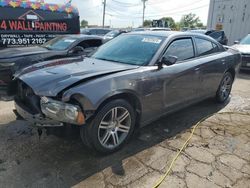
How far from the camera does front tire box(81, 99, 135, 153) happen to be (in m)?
2.98

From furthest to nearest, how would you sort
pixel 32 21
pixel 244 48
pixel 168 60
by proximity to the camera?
pixel 244 48
pixel 32 21
pixel 168 60

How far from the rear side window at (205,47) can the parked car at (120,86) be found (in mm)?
25

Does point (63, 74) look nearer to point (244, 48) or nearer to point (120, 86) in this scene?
point (120, 86)

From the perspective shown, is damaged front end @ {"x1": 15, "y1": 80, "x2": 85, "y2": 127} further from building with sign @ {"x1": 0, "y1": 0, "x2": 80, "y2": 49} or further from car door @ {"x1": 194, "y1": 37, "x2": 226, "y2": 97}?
building with sign @ {"x1": 0, "y1": 0, "x2": 80, "y2": 49}

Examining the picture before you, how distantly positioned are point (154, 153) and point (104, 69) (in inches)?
51.3

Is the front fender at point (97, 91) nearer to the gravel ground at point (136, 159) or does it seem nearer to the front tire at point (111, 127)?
the front tire at point (111, 127)

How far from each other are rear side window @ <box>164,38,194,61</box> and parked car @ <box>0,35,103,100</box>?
9.10 feet

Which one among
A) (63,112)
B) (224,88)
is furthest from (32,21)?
(63,112)

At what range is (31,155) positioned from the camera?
324cm

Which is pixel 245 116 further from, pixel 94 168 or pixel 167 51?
pixel 94 168

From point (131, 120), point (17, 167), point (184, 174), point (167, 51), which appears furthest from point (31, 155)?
point (167, 51)

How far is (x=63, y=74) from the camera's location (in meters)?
3.11

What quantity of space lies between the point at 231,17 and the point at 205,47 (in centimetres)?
1598

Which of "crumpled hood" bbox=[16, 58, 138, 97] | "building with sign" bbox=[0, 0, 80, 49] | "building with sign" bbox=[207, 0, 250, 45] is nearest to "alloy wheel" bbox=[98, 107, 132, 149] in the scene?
A: "crumpled hood" bbox=[16, 58, 138, 97]
